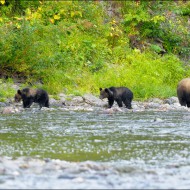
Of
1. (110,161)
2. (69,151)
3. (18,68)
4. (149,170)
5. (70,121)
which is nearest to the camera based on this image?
(149,170)

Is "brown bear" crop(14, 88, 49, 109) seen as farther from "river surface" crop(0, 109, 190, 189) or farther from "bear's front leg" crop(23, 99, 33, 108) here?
"river surface" crop(0, 109, 190, 189)

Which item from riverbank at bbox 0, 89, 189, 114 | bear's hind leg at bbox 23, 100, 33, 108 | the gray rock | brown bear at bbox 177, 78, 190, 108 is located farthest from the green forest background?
brown bear at bbox 177, 78, 190, 108

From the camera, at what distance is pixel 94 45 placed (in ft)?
75.7

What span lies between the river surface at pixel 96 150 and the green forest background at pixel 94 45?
4.09m

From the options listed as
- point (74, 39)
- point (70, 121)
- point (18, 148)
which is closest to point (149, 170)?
point (18, 148)

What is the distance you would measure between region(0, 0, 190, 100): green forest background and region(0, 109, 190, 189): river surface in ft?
13.4

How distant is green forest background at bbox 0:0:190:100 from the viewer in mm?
20125

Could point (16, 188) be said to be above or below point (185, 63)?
below

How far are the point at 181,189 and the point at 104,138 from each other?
166 inches

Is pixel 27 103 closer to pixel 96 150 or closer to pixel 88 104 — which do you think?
pixel 88 104

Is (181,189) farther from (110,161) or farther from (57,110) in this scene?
(57,110)

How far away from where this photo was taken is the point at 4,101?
1841 centimetres

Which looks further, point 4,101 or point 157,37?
point 157,37

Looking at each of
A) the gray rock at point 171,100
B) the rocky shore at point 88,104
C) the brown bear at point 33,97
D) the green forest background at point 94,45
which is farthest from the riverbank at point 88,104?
the green forest background at point 94,45
